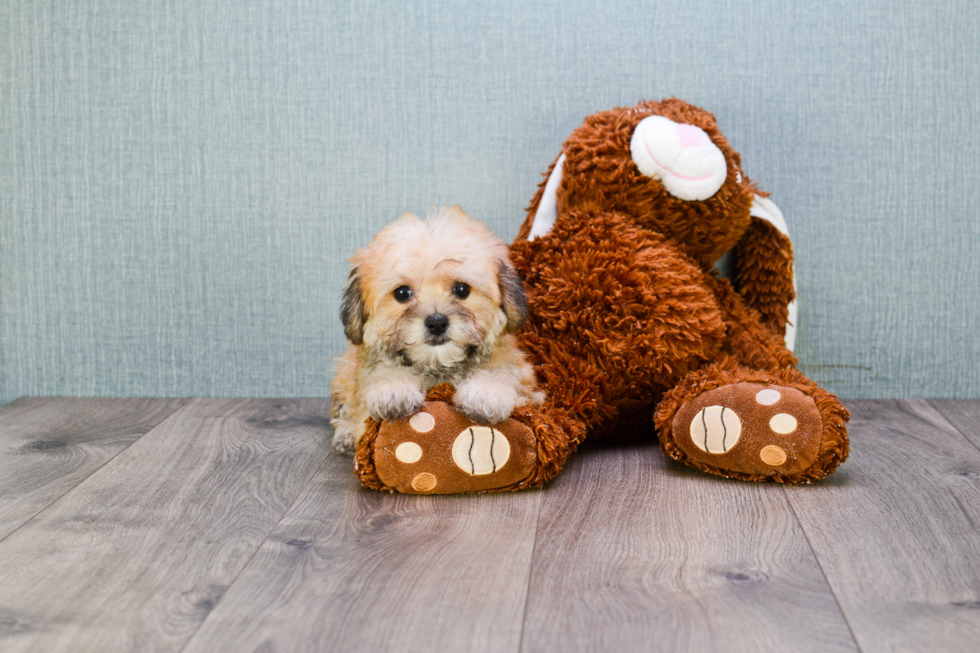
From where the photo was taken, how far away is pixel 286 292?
2.05 metres

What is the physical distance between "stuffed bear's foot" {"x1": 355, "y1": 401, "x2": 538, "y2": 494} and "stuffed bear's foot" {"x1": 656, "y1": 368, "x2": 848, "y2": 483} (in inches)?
12.0

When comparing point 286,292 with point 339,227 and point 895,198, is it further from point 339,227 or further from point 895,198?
point 895,198

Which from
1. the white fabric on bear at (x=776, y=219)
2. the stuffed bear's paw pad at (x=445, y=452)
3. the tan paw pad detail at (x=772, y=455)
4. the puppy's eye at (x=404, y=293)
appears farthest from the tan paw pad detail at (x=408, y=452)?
the white fabric on bear at (x=776, y=219)

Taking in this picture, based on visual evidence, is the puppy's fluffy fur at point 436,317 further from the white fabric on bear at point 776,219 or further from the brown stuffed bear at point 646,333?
the white fabric on bear at point 776,219

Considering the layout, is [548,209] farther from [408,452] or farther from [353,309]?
[408,452]

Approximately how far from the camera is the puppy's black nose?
1307mm

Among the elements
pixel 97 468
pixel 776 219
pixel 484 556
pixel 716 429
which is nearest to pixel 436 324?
pixel 484 556

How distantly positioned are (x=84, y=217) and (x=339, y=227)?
0.63 m

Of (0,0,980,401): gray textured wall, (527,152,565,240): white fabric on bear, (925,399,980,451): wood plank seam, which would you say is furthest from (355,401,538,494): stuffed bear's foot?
(925,399,980,451): wood plank seam

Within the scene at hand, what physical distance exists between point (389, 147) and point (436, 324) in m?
0.82

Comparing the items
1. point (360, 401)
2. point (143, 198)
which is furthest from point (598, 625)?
point (143, 198)

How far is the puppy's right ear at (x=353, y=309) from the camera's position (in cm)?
140

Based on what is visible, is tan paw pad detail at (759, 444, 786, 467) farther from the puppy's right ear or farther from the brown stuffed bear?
the puppy's right ear

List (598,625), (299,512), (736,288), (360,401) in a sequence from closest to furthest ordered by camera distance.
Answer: (598,625)
(299,512)
(360,401)
(736,288)
